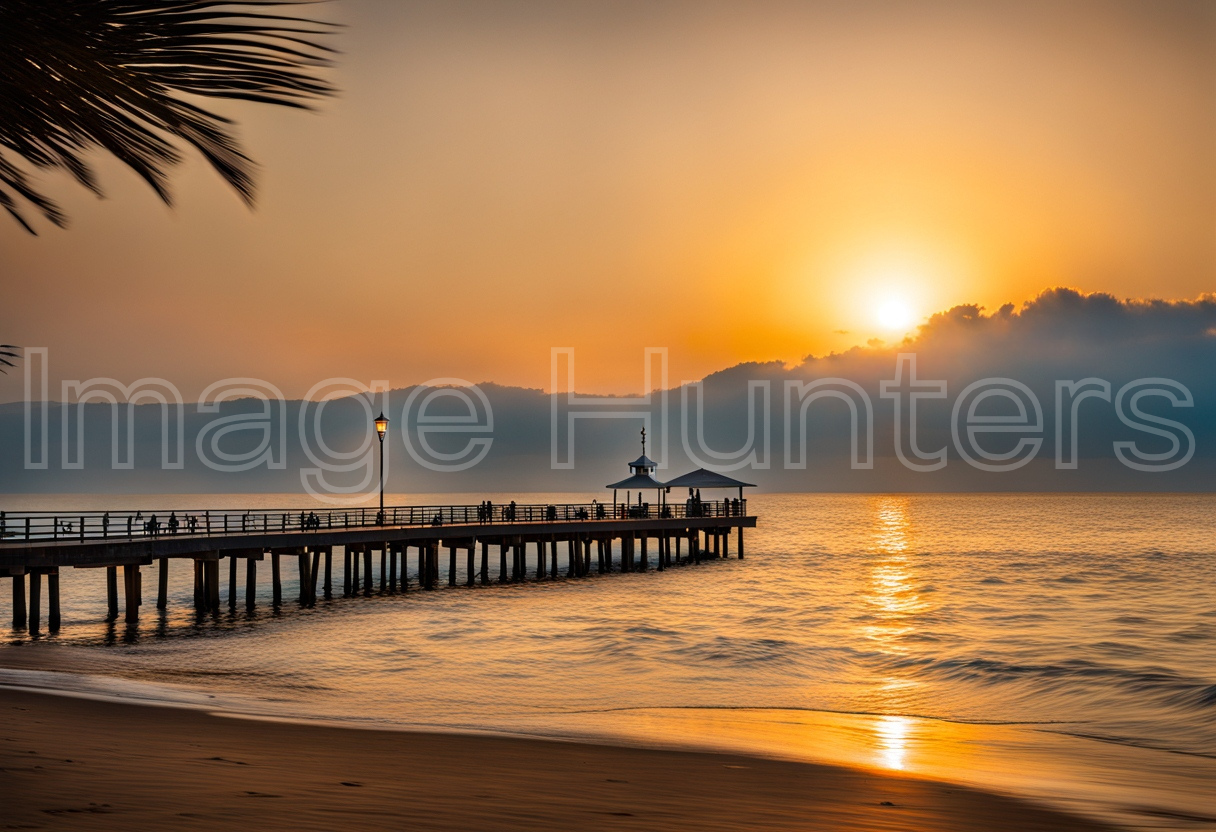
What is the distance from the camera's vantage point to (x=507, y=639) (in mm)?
28328

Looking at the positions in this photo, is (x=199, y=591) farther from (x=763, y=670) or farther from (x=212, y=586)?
(x=763, y=670)

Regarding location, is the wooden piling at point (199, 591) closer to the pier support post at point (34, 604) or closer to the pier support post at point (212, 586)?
the pier support post at point (212, 586)

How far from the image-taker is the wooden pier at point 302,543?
93.5ft

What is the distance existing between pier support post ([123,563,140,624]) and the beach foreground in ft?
60.5

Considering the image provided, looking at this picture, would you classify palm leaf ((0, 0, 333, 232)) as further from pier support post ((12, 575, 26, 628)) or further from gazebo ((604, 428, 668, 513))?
gazebo ((604, 428, 668, 513))

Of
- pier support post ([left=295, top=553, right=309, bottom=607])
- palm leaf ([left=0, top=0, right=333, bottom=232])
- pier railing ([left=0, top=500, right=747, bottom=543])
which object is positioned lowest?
pier support post ([left=295, top=553, right=309, bottom=607])

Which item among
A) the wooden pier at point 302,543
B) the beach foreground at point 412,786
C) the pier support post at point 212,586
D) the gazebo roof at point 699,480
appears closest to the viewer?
the beach foreground at point 412,786

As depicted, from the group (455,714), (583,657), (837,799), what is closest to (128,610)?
(583,657)

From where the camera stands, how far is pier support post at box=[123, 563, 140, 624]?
29469 millimetres

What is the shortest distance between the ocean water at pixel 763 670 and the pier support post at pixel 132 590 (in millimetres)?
545

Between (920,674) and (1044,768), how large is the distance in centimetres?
1098

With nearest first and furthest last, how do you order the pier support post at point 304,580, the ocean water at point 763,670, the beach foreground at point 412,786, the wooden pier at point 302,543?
the beach foreground at point 412,786 → the ocean water at point 763,670 → the wooden pier at point 302,543 → the pier support post at point 304,580

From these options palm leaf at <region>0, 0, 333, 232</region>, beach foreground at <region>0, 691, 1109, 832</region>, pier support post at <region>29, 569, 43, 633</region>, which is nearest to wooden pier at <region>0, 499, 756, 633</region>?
pier support post at <region>29, 569, 43, 633</region>

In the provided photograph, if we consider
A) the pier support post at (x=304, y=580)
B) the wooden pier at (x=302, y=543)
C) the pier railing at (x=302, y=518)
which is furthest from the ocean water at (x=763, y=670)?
the pier railing at (x=302, y=518)
